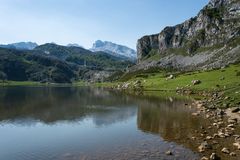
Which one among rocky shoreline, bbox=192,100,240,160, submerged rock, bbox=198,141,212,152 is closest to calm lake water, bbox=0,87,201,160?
submerged rock, bbox=198,141,212,152

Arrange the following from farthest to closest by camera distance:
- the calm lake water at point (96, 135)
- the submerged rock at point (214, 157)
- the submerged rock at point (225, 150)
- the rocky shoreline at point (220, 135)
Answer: the calm lake water at point (96, 135) → the submerged rock at point (225, 150) → the rocky shoreline at point (220, 135) → the submerged rock at point (214, 157)

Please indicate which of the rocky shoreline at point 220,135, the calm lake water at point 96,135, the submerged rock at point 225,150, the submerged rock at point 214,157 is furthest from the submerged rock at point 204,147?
the submerged rock at point 214,157

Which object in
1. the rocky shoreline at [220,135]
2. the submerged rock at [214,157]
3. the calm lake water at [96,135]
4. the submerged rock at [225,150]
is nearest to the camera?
the submerged rock at [214,157]

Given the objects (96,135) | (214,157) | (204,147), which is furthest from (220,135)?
(96,135)

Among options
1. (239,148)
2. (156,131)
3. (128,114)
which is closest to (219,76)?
(128,114)

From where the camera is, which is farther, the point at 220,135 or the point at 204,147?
the point at 220,135

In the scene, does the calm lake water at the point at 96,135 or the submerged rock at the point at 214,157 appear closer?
the submerged rock at the point at 214,157

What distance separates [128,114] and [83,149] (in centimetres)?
Result: 4280

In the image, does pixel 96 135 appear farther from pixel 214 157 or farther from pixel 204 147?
pixel 214 157

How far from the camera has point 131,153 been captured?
45.0m

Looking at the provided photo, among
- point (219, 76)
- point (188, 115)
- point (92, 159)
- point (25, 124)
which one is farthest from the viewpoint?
point (219, 76)

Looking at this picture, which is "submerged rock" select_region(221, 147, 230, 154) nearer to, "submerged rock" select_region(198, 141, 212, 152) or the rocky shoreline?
the rocky shoreline

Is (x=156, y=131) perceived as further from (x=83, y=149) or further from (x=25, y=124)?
(x=25, y=124)

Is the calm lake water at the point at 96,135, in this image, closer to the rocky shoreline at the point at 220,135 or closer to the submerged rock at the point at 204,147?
the submerged rock at the point at 204,147
